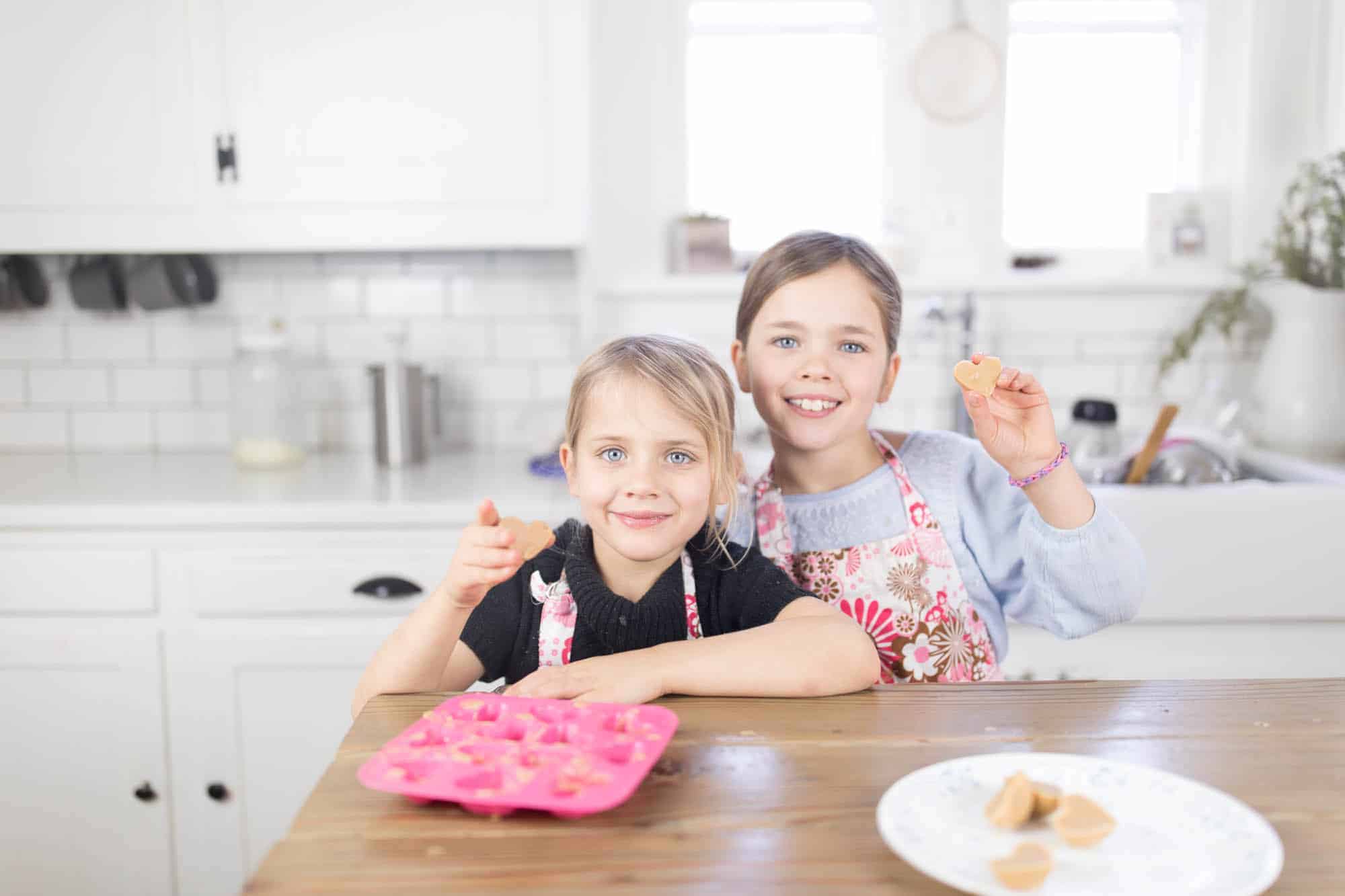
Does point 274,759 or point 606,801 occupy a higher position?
point 606,801

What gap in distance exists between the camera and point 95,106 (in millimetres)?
2383

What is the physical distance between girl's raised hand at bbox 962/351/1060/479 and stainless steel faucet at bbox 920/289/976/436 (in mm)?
1350

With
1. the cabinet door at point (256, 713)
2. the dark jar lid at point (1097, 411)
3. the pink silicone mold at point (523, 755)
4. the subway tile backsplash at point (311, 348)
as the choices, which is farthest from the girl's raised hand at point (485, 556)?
the subway tile backsplash at point (311, 348)

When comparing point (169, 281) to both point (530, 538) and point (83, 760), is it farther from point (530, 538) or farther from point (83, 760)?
point (530, 538)

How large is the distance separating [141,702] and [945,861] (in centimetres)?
189

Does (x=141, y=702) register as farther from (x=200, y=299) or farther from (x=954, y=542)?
(x=954, y=542)

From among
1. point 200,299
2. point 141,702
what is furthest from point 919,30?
point 141,702

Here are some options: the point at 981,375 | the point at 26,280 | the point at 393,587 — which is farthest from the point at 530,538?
the point at 26,280

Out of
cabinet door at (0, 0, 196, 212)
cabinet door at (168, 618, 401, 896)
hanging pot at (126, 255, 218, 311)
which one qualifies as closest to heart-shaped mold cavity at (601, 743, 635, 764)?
cabinet door at (168, 618, 401, 896)

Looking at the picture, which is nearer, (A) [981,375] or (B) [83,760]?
(A) [981,375]

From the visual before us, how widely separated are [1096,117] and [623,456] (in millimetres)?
2200

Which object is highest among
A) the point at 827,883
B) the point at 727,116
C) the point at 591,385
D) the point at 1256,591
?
the point at 727,116

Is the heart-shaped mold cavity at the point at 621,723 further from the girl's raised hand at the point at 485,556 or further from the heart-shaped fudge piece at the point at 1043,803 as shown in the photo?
the heart-shaped fudge piece at the point at 1043,803

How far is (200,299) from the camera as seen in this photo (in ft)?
8.94
